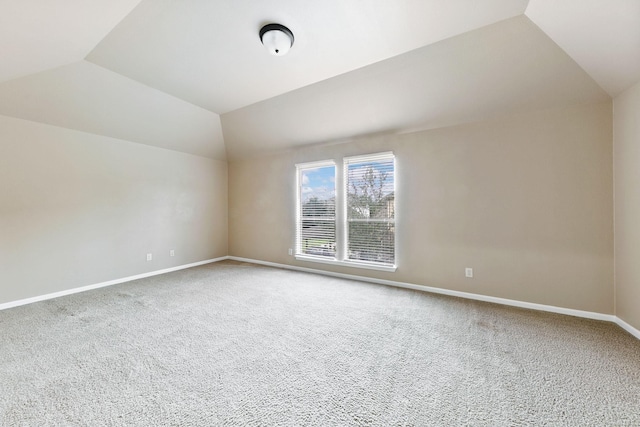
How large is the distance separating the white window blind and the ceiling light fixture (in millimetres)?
2259

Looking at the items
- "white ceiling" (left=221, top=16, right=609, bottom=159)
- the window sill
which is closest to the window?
the window sill

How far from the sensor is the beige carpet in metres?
1.44

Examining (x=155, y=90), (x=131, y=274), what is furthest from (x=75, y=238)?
(x=155, y=90)

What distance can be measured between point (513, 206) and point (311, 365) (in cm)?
301

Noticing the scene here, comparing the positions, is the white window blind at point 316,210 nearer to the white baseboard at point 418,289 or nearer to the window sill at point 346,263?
the window sill at point 346,263

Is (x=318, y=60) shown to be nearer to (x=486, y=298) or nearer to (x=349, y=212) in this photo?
(x=349, y=212)

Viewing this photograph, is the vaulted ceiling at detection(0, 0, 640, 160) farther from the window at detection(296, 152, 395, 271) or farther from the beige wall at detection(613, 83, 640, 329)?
the window at detection(296, 152, 395, 271)

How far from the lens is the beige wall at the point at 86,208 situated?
3.11 metres

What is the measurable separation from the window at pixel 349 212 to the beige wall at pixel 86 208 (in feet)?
7.97

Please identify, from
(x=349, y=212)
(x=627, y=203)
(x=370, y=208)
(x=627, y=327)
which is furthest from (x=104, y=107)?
(x=627, y=327)

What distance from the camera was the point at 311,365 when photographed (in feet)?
6.19

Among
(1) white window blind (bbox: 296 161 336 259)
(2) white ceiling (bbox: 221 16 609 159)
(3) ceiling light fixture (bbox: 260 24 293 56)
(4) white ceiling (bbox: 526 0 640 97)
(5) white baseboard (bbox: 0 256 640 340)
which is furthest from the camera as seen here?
(1) white window blind (bbox: 296 161 336 259)

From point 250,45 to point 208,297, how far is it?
316 centimetres

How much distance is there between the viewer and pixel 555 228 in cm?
280
